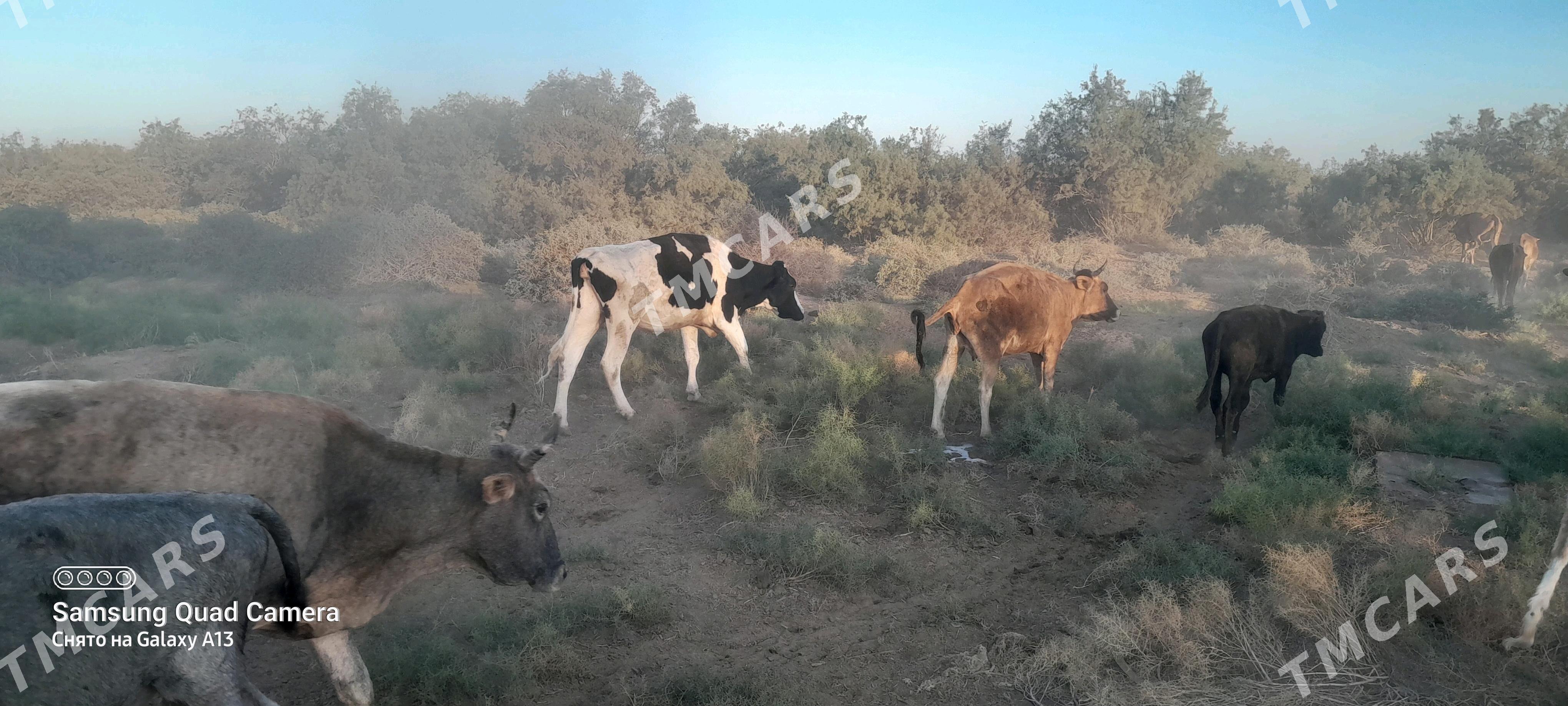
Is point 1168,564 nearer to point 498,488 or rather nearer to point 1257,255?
point 498,488

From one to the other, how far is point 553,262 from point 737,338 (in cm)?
536

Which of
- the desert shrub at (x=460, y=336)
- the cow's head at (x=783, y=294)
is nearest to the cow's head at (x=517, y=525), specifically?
the desert shrub at (x=460, y=336)

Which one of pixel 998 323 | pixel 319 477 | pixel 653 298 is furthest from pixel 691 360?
pixel 319 477

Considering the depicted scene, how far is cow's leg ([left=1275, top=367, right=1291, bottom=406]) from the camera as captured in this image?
28.8 feet

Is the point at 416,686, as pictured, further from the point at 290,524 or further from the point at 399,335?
the point at 399,335

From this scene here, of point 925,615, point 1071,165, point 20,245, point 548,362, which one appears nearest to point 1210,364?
point 925,615

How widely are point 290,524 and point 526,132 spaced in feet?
75.4

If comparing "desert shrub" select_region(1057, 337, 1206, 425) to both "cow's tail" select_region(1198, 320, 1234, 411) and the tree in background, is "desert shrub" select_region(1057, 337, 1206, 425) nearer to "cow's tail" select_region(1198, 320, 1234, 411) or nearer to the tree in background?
"cow's tail" select_region(1198, 320, 1234, 411)

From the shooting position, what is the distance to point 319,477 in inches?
146

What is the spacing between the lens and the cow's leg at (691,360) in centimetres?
1002

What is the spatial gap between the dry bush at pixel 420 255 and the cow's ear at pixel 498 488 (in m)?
12.4

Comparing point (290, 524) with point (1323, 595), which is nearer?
point (290, 524)

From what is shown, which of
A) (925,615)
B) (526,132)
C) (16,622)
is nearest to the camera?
(16,622)

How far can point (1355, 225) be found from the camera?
72.4 feet
